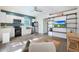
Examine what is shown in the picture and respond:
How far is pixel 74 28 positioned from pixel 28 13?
2672 millimetres

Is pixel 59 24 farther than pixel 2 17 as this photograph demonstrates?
Yes

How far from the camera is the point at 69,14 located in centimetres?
452

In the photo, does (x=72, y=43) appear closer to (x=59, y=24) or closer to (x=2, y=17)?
(x=59, y=24)

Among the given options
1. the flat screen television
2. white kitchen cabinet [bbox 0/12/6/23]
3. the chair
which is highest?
white kitchen cabinet [bbox 0/12/6/23]

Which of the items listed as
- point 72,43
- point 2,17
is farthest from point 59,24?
point 2,17

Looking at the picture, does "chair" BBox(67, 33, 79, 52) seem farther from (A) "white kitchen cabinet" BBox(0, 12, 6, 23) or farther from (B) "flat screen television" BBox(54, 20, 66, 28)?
(A) "white kitchen cabinet" BBox(0, 12, 6, 23)

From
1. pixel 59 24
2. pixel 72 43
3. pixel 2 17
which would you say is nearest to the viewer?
pixel 72 43

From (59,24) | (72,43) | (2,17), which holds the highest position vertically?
(2,17)

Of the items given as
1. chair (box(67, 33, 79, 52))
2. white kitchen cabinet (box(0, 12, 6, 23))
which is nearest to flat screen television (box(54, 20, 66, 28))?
chair (box(67, 33, 79, 52))

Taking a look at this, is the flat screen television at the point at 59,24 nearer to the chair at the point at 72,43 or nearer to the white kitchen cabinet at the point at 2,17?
the chair at the point at 72,43

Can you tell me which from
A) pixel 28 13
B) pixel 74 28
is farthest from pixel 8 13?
pixel 74 28

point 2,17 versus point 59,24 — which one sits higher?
point 2,17
